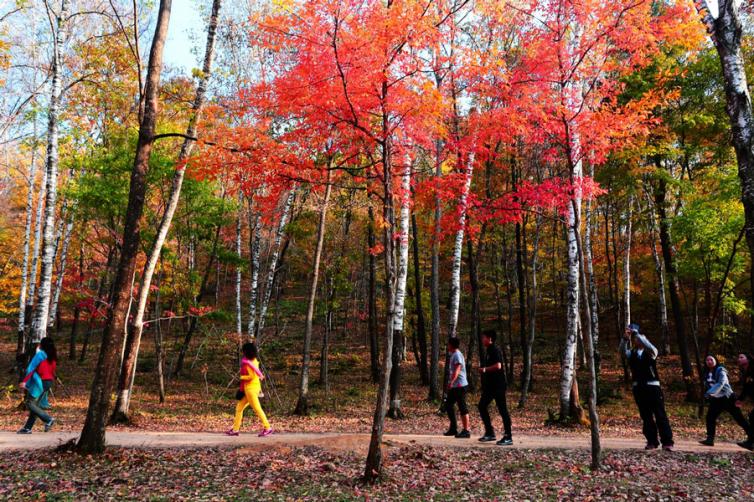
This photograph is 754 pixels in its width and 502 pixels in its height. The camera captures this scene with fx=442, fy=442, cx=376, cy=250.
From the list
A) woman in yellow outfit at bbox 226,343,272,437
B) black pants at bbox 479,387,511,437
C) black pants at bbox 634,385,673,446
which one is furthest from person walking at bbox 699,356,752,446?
woman in yellow outfit at bbox 226,343,272,437

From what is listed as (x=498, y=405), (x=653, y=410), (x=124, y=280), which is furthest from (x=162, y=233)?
(x=653, y=410)

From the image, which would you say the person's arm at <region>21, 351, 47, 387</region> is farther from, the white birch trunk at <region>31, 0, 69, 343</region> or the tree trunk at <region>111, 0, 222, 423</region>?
the white birch trunk at <region>31, 0, 69, 343</region>

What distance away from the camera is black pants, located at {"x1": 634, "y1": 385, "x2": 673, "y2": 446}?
7.46 meters

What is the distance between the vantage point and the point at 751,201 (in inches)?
201

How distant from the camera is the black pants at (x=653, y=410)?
7465 millimetres

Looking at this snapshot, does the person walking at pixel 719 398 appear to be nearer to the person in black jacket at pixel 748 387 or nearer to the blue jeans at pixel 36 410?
the person in black jacket at pixel 748 387

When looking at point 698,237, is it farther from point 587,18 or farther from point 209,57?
point 209,57

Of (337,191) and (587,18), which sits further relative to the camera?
(337,191)

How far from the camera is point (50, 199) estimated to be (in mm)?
11484

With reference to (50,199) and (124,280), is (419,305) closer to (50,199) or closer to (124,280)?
A: (50,199)

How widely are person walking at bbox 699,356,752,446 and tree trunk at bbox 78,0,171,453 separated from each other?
10.2 meters

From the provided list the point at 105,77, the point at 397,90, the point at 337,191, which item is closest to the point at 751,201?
the point at 397,90

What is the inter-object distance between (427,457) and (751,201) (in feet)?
18.1

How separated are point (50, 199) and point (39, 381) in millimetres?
5373
